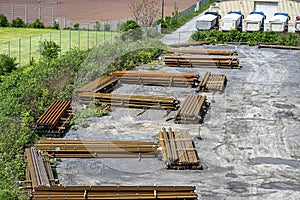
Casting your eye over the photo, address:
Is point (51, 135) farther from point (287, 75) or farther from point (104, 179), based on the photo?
point (287, 75)

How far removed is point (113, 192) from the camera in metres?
18.1

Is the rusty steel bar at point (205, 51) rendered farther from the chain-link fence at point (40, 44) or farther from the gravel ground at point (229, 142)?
the gravel ground at point (229, 142)

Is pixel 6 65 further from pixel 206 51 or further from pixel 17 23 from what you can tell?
pixel 17 23

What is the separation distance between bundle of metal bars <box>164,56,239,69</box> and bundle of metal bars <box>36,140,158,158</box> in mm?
15610

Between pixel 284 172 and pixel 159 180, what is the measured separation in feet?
14.4

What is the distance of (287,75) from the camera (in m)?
35.6

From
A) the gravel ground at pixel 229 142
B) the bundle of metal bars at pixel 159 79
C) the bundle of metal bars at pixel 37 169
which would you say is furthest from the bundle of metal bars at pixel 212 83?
the bundle of metal bars at pixel 37 169

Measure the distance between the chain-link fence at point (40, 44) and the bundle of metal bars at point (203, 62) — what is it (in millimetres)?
4935

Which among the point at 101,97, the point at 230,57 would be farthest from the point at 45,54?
the point at 230,57

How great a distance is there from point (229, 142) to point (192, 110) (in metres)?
3.42

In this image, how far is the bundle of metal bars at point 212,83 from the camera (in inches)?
1232

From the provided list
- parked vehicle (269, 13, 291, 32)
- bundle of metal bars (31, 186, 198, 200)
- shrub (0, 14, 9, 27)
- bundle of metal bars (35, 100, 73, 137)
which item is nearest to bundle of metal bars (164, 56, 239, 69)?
bundle of metal bars (35, 100, 73, 137)

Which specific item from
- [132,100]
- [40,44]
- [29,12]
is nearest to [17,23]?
[29,12]

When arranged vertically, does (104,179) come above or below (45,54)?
below
